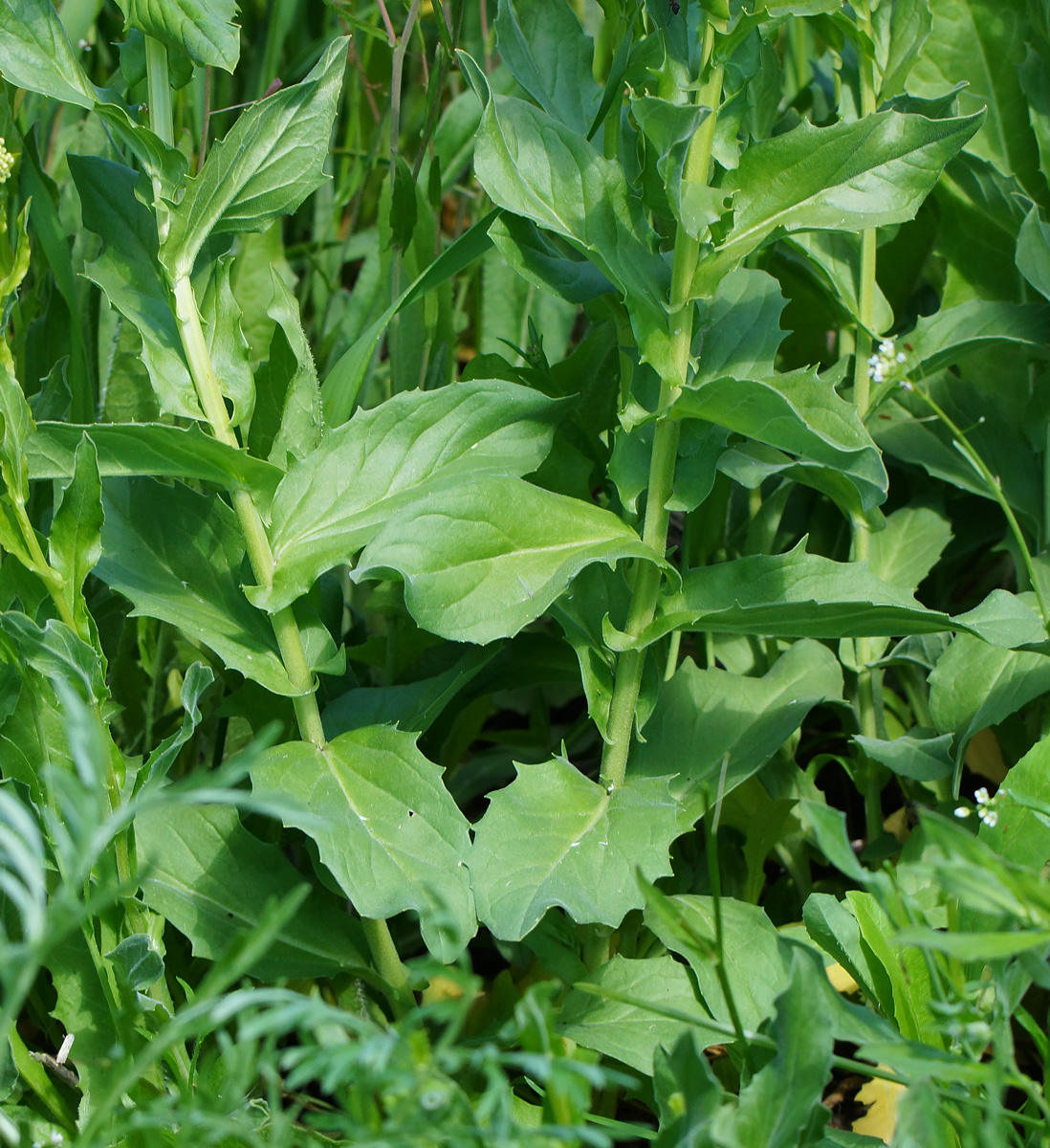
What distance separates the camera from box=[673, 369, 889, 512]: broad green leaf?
0.75 metres

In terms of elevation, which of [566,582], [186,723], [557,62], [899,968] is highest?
[557,62]

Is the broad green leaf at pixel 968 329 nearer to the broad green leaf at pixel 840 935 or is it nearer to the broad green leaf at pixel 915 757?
the broad green leaf at pixel 915 757

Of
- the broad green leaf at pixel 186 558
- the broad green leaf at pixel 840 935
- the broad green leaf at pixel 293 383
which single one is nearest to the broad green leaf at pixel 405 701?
the broad green leaf at pixel 186 558

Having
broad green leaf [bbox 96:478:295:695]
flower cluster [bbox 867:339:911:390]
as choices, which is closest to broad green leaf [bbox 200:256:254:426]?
broad green leaf [bbox 96:478:295:695]

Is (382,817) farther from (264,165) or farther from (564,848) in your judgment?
(264,165)

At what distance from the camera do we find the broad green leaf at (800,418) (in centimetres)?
75

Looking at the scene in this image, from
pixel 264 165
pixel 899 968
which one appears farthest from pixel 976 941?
pixel 264 165

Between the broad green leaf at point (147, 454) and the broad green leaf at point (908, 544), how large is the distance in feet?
2.01

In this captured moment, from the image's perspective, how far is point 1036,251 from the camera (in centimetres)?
107

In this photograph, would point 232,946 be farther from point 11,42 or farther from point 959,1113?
point 11,42

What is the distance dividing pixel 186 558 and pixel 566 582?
0.35 metres

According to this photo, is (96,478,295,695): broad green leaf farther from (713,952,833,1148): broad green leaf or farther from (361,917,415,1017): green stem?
(713,952,833,1148): broad green leaf

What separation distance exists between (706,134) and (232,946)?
612mm

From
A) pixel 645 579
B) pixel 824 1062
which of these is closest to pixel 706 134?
pixel 645 579
